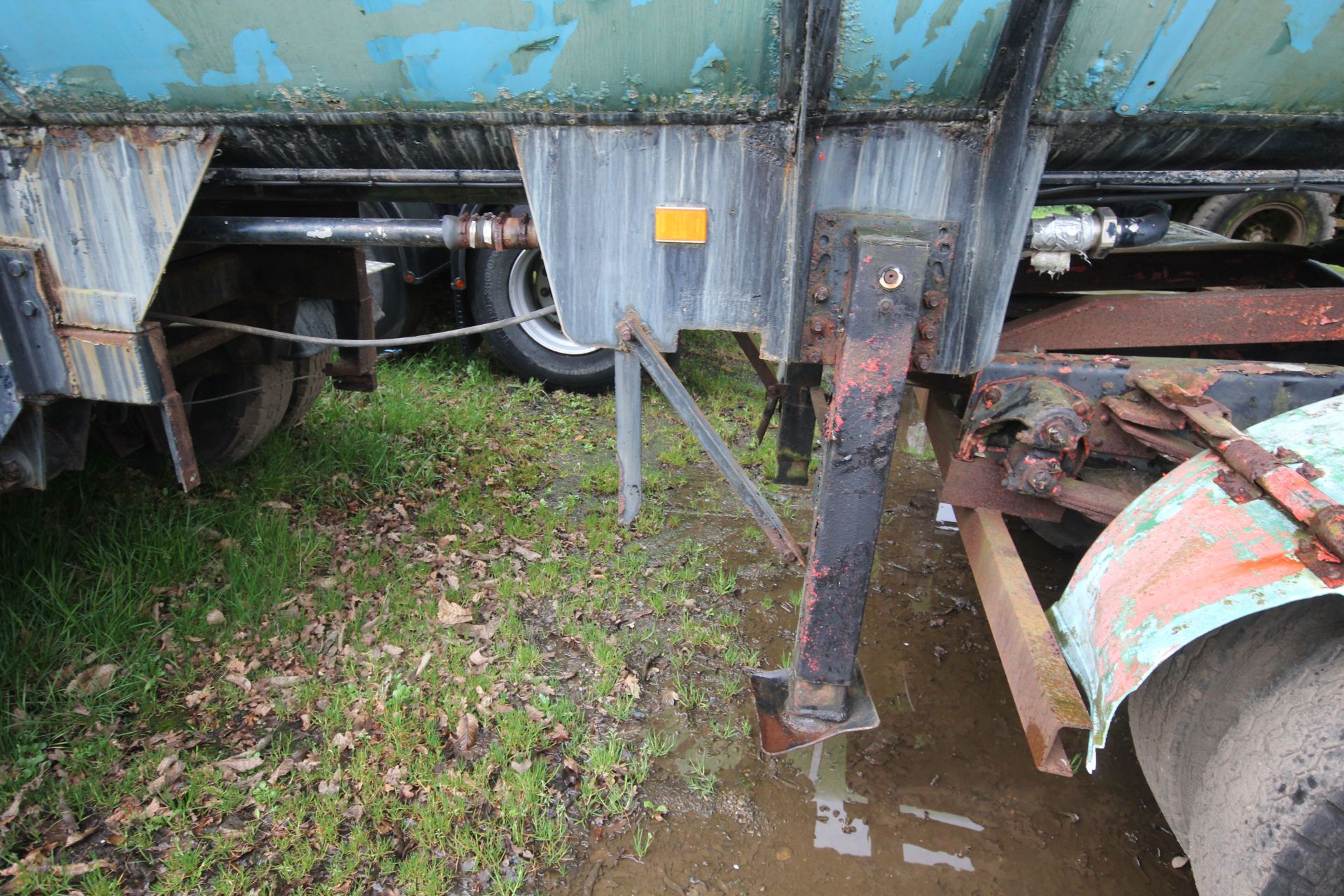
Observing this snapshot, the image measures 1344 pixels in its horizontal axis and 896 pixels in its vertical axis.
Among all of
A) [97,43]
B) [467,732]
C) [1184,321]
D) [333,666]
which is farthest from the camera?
[333,666]

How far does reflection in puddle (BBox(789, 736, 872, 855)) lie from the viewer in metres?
2.32

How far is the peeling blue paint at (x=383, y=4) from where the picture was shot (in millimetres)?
1686

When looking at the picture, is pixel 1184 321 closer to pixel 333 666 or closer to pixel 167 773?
pixel 333 666

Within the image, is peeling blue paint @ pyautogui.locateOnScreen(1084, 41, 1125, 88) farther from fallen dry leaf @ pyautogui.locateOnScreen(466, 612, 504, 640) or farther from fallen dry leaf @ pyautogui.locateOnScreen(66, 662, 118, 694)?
fallen dry leaf @ pyautogui.locateOnScreen(66, 662, 118, 694)

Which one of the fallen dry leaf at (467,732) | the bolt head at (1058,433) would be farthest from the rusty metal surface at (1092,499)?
the fallen dry leaf at (467,732)

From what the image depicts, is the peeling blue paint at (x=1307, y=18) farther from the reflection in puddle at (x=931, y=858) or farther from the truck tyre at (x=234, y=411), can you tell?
the truck tyre at (x=234, y=411)

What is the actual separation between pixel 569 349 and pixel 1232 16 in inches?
158

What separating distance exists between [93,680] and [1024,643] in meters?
2.90

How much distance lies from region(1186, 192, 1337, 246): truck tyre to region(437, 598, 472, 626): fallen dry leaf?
6427 millimetres

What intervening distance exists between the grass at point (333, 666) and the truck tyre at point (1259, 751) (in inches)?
53.8

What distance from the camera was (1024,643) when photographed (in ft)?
6.00

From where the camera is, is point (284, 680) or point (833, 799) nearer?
point (833, 799)

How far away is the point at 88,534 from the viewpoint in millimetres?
3076

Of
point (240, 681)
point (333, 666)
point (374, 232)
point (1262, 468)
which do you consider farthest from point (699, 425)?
point (240, 681)
